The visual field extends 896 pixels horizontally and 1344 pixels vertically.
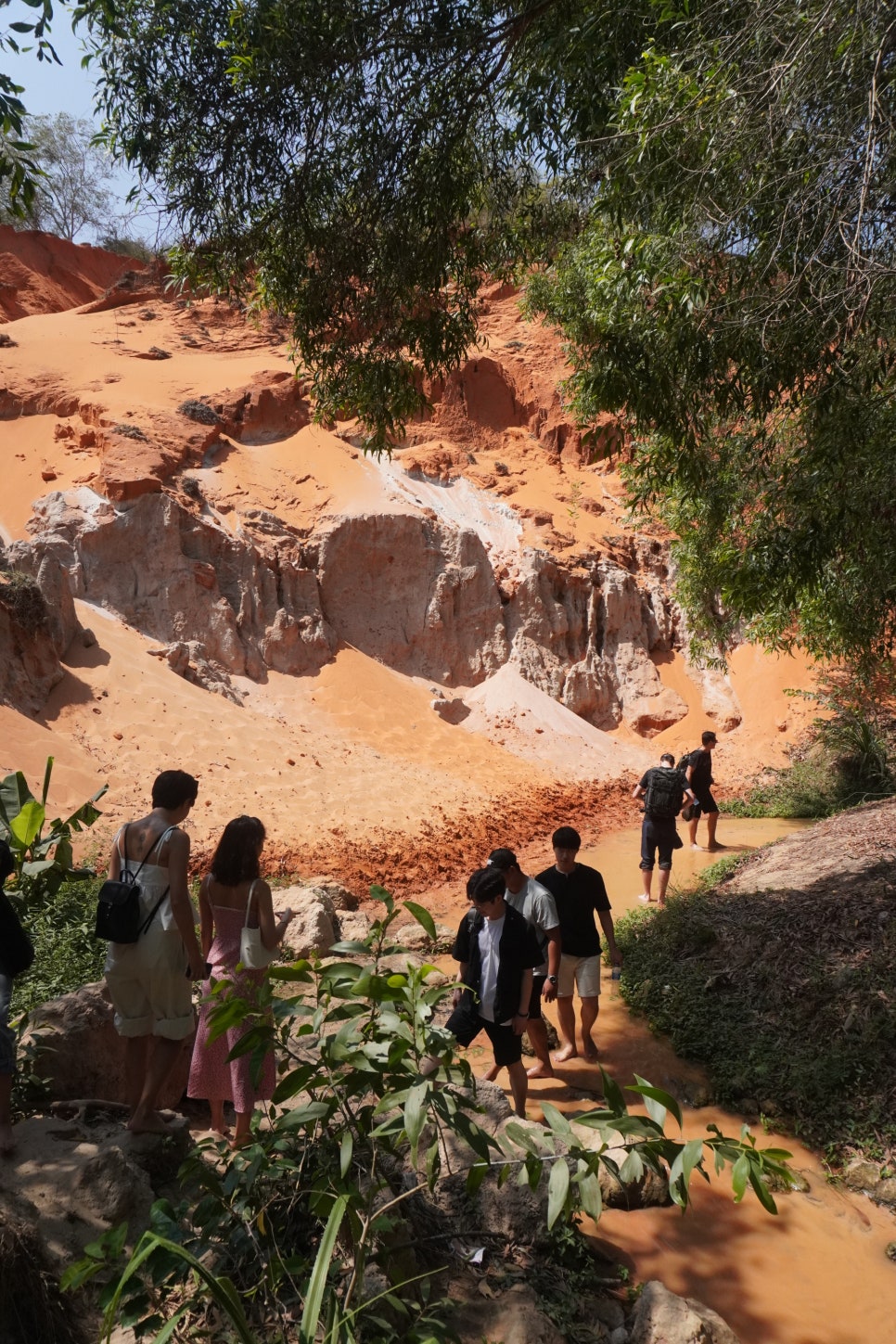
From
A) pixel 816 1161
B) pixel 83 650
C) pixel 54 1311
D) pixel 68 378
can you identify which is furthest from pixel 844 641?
pixel 68 378

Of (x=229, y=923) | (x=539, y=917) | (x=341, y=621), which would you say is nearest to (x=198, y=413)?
(x=341, y=621)

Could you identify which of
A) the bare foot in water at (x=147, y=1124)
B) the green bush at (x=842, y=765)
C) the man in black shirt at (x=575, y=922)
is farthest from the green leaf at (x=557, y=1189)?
the green bush at (x=842, y=765)

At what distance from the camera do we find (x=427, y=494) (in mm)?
21531

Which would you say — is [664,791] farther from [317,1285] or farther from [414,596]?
[414,596]

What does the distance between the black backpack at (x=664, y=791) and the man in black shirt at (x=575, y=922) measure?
258 cm

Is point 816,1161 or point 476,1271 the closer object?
point 476,1271

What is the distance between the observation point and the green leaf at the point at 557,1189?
1640 millimetres

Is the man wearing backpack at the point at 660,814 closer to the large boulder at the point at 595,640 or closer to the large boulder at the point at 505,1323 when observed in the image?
the large boulder at the point at 505,1323

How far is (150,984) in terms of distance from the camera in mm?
3436

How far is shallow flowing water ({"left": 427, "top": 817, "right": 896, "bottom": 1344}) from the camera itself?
3359mm

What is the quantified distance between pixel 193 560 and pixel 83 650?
149 inches

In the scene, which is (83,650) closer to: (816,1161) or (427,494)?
(427,494)

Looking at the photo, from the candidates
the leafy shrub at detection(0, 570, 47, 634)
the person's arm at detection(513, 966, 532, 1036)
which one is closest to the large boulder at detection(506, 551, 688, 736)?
the leafy shrub at detection(0, 570, 47, 634)

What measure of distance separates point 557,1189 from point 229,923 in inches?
95.4
